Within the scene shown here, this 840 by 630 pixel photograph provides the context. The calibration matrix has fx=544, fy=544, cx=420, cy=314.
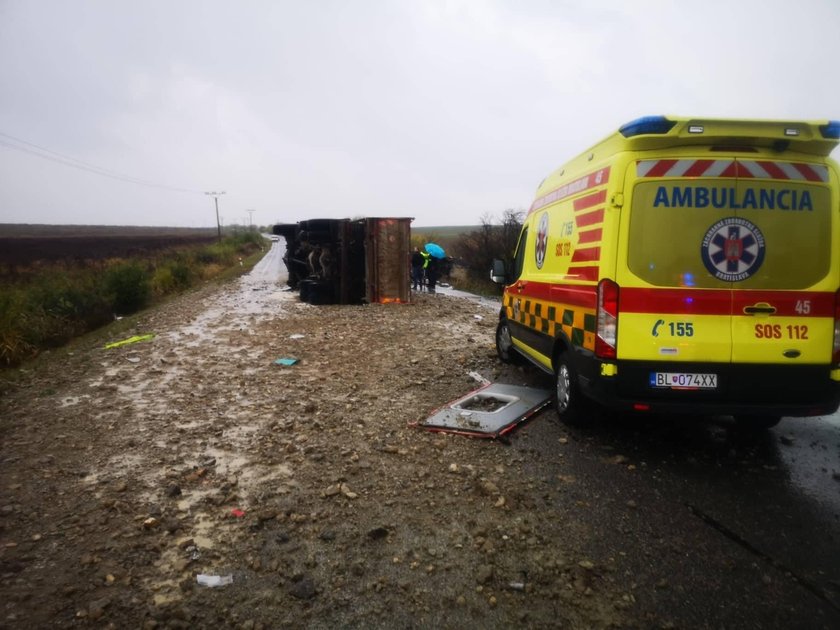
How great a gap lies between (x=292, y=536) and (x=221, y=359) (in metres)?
5.29

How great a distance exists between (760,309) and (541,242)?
7.72 ft

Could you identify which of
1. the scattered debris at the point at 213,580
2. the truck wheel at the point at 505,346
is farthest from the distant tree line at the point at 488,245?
the scattered debris at the point at 213,580

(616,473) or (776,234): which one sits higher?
(776,234)

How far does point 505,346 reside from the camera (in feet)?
24.8

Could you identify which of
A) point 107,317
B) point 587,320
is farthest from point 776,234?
point 107,317

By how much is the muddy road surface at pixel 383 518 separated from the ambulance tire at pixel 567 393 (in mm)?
196

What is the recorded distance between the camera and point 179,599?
2678mm

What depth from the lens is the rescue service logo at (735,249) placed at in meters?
3.91

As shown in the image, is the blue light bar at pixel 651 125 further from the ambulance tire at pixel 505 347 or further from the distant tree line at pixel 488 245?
the distant tree line at pixel 488 245

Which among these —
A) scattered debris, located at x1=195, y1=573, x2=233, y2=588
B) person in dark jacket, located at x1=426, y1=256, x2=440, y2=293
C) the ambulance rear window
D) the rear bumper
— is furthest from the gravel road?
person in dark jacket, located at x1=426, y1=256, x2=440, y2=293

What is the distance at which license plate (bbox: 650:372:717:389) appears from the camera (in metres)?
3.95

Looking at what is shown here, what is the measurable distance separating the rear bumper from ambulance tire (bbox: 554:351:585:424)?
69cm

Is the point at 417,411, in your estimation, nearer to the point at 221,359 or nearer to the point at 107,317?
the point at 221,359

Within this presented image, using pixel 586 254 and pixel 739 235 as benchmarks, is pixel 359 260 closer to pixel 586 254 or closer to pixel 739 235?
pixel 586 254
